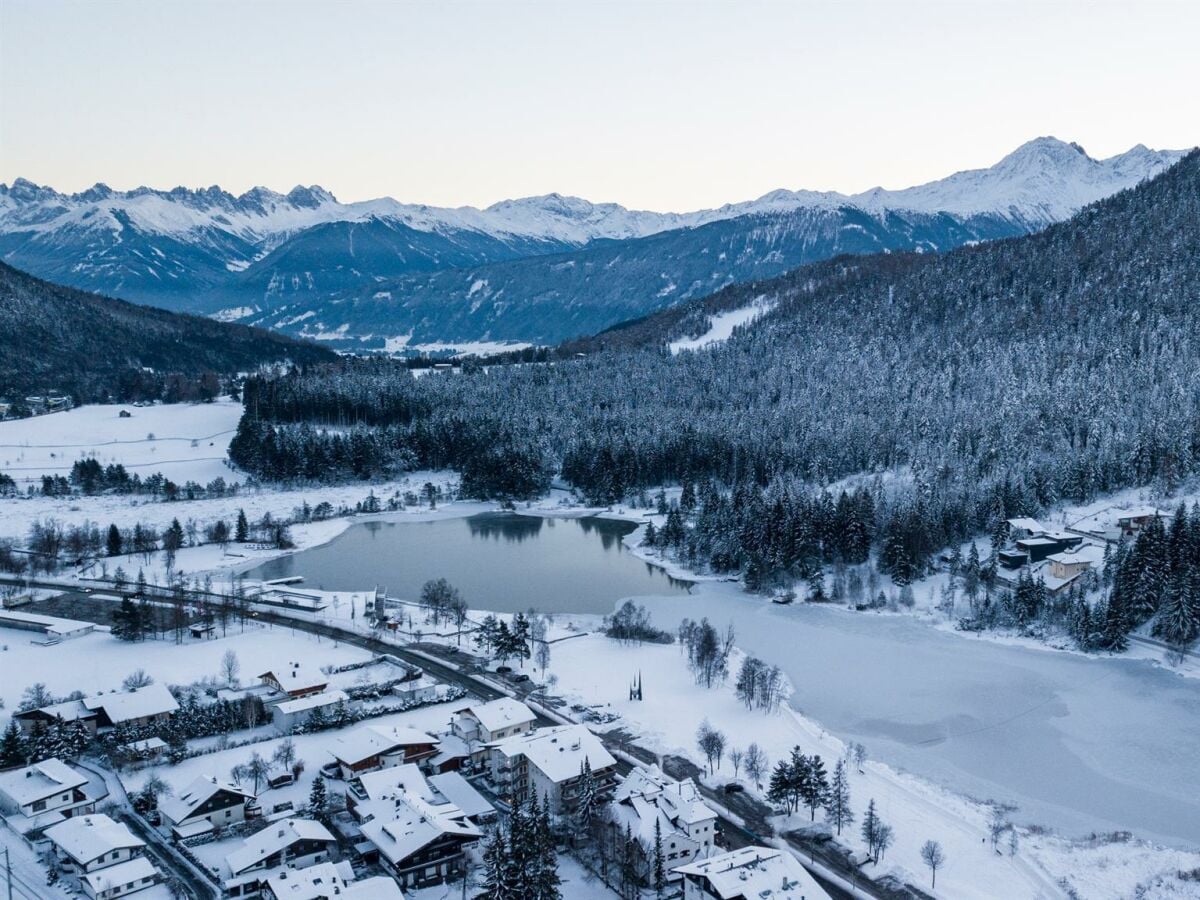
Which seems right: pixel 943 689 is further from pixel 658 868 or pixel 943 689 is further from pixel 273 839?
pixel 273 839

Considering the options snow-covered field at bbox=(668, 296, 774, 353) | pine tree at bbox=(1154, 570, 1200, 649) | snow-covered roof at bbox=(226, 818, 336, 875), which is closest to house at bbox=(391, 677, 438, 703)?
snow-covered roof at bbox=(226, 818, 336, 875)

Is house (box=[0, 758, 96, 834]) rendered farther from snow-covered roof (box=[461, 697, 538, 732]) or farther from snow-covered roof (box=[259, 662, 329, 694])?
snow-covered roof (box=[461, 697, 538, 732])

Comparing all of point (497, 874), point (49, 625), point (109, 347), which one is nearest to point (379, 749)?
point (497, 874)

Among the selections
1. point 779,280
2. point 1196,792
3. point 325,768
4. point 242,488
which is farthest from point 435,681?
point 779,280

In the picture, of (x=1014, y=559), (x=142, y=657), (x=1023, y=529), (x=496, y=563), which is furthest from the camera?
(x=496, y=563)

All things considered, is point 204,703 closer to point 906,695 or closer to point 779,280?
point 906,695

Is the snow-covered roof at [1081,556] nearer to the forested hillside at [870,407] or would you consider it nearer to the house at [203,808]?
the forested hillside at [870,407]
